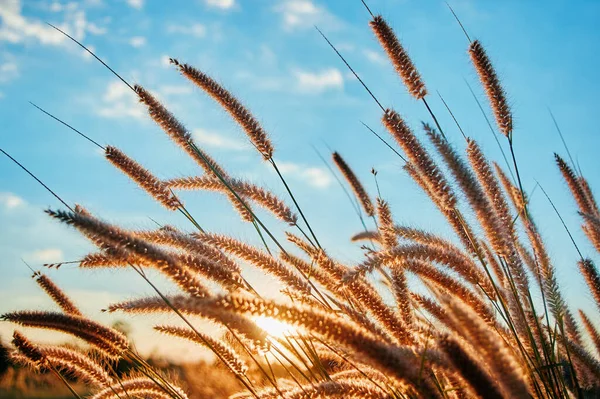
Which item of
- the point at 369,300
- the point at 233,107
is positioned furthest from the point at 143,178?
the point at 369,300

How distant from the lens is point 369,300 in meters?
2.43

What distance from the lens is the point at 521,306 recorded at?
2.53 meters

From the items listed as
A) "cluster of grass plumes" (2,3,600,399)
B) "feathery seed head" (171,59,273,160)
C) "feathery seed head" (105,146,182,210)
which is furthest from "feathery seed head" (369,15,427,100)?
"feathery seed head" (105,146,182,210)

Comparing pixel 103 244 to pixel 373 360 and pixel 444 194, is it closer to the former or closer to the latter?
pixel 373 360

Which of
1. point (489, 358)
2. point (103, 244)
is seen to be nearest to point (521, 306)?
point (489, 358)

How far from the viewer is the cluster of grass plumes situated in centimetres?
144

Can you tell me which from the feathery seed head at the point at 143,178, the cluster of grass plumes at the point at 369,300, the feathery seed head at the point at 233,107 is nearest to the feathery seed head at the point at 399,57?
the cluster of grass plumes at the point at 369,300

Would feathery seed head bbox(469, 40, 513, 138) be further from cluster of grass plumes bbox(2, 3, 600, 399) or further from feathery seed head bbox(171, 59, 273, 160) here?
feathery seed head bbox(171, 59, 273, 160)

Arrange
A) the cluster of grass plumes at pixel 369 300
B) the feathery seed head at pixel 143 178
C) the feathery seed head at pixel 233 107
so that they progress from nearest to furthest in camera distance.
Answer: the cluster of grass plumes at pixel 369 300, the feathery seed head at pixel 143 178, the feathery seed head at pixel 233 107

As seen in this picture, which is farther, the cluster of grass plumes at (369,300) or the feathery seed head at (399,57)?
the feathery seed head at (399,57)

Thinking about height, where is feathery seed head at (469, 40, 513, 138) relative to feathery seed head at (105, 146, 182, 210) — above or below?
above

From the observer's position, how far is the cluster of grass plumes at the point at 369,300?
4.74 feet

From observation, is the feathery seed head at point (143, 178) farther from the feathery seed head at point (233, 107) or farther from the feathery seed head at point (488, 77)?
the feathery seed head at point (488, 77)

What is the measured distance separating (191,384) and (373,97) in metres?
4.80
